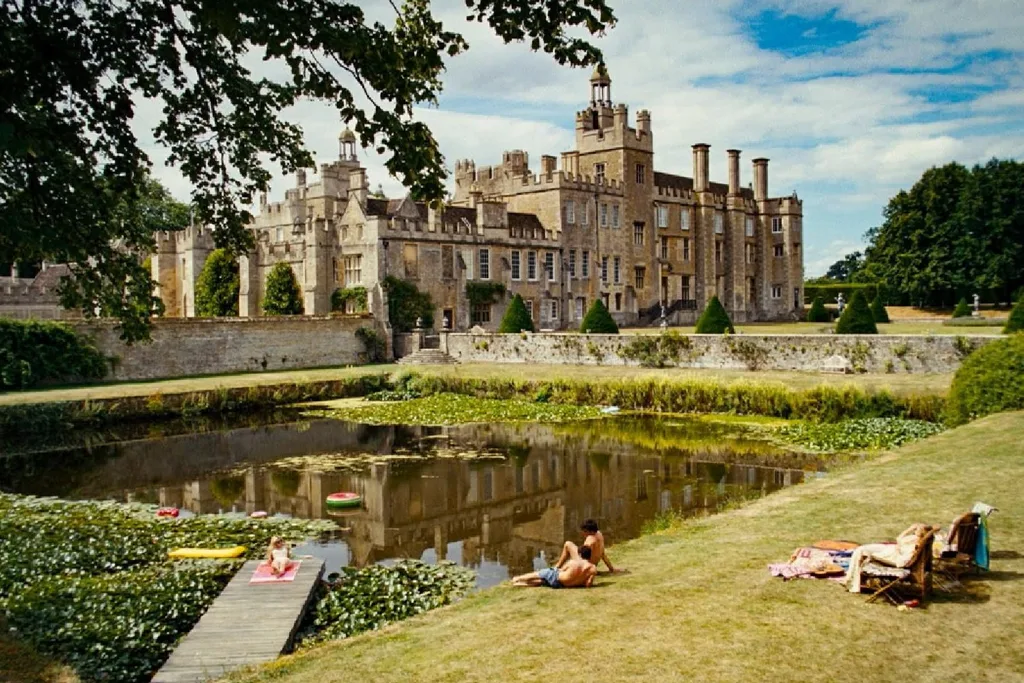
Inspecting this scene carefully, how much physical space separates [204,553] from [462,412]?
13915 mm

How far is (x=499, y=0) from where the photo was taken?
676 centimetres

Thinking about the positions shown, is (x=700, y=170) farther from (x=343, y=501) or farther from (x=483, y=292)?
(x=343, y=501)

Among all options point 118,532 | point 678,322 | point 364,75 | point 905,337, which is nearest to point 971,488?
point 364,75

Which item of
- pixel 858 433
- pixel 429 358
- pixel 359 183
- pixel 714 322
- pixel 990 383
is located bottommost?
pixel 858 433

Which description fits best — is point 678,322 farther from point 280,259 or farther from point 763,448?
point 763,448

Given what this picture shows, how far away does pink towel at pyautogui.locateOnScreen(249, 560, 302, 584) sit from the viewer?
9445 mm

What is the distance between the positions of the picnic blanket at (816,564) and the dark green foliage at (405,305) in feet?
96.9

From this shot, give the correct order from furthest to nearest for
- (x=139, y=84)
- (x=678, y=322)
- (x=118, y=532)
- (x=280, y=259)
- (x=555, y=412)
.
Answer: (x=678, y=322) → (x=280, y=259) → (x=555, y=412) → (x=118, y=532) → (x=139, y=84)

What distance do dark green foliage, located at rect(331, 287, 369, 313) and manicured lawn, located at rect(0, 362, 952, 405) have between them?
400 cm

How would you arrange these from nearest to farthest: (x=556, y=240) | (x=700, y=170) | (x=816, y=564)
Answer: (x=816, y=564) < (x=556, y=240) < (x=700, y=170)

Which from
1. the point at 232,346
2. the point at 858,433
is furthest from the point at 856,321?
the point at 232,346

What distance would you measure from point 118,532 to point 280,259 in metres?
28.9

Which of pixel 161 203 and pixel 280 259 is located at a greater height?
pixel 161 203

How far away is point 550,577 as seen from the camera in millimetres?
8508
